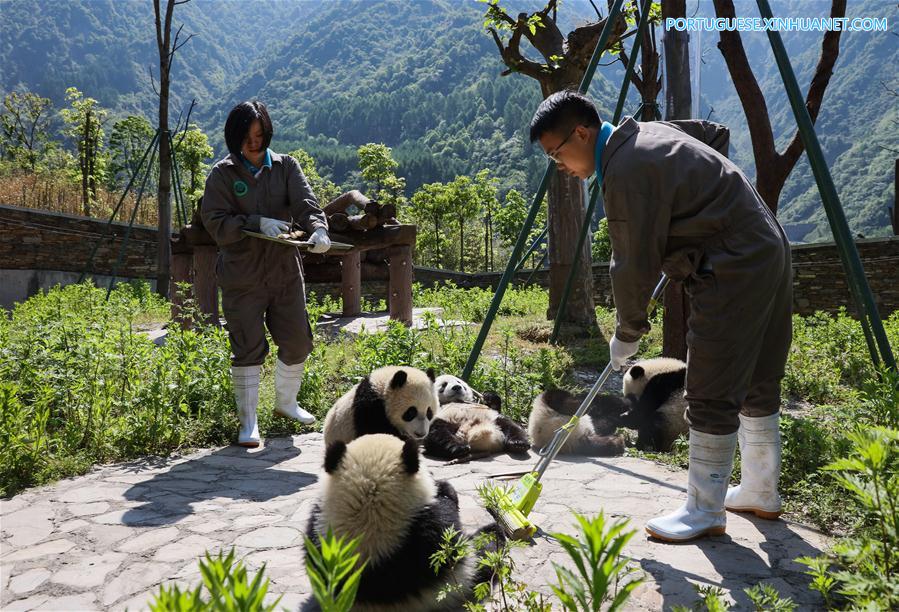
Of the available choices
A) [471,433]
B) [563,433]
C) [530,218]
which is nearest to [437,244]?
[530,218]

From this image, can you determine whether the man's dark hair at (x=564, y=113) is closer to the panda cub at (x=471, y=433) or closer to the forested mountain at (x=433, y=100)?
the panda cub at (x=471, y=433)

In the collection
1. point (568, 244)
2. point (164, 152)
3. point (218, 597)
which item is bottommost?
point (218, 597)

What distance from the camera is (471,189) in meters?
39.5

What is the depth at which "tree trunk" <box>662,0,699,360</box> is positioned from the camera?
6.47 m

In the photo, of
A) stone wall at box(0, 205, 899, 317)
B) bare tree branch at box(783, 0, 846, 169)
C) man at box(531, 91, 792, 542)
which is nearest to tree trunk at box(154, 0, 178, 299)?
stone wall at box(0, 205, 899, 317)

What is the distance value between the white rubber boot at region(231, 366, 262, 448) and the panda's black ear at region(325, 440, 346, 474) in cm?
279

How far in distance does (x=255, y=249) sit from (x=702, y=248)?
3.27 meters

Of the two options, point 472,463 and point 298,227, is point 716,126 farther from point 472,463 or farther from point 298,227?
point 298,227

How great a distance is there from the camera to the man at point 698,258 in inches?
113

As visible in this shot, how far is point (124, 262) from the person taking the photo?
54.2 ft

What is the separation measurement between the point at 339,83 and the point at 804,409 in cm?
18612

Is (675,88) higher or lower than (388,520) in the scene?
higher

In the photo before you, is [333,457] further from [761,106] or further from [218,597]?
[761,106]

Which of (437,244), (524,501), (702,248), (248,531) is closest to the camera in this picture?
(702,248)
